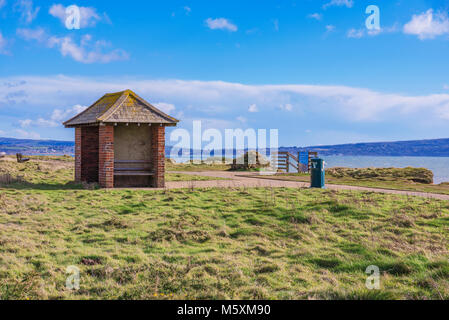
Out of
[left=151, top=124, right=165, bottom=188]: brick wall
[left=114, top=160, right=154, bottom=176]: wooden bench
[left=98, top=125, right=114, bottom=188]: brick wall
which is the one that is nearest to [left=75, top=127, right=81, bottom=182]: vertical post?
[left=114, top=160, right=154, bottom=176]: wooden bench

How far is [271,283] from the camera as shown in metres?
6.53

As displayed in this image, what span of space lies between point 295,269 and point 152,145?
1279cm

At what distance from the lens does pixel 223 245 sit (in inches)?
363

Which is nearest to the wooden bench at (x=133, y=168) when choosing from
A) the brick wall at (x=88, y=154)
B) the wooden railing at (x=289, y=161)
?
the brick wall at (x=88, y=154)

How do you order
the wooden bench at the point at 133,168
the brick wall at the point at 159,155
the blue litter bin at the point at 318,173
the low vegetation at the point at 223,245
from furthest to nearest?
the wooden bench at the point at 133,168 → the brick wall at the point at 159,155 → the blue litter bin at the point at 318,173 → the low vegetation at the point at 223,245

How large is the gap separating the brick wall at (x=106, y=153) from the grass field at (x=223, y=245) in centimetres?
211

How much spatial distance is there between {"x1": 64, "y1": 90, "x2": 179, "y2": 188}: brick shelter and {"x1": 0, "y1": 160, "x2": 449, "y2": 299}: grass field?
9.31 feet

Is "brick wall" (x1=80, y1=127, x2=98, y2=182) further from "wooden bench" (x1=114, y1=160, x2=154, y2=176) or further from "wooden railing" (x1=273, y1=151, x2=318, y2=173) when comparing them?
"wooden railing" (x1=273, y1=151, x2=318, y2=173)

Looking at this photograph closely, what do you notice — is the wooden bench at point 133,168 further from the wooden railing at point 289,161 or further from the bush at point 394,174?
the wooden railing at point 289,161

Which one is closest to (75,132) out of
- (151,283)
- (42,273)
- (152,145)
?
(152,145)

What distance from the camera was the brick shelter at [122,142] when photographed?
1730 centimetres

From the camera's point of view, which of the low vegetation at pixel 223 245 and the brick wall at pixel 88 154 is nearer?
the low vegetation at pixel 223 245

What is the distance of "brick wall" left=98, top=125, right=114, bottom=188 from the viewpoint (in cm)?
1706
